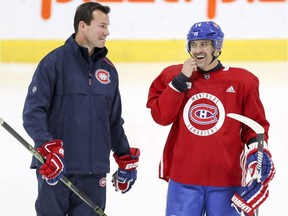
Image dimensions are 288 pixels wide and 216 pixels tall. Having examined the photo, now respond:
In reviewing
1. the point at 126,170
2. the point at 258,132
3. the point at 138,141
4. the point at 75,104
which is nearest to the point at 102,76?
the point at 75,104

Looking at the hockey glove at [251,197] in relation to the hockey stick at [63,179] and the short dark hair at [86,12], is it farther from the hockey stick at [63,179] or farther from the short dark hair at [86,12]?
the short dark hair at [86,12]

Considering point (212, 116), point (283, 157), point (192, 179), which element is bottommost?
point (283, 157)

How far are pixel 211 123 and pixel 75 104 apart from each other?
476 mm

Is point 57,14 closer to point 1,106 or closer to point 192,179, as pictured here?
point 1,106

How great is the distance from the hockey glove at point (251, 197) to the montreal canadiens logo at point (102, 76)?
2.07 feet

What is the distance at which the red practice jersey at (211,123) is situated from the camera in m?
2.56

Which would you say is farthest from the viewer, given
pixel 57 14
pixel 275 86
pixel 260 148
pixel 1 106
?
pixel 57 14

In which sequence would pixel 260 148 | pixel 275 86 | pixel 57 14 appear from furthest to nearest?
pixel 57 14 → pixel 275 86 → pixel 260 148

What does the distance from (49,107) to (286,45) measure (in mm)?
3572

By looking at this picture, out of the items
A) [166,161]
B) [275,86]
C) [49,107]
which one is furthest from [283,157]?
[49,107]

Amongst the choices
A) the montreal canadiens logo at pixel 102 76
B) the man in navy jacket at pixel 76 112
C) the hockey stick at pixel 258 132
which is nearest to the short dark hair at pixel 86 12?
the man in navy jacket at pixel 76 112

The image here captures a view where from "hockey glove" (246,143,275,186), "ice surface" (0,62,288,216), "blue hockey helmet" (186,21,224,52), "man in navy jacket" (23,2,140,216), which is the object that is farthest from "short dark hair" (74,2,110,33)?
"ice surface" (0,62,288,216)

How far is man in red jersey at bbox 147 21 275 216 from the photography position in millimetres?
2559

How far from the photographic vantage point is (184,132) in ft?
8.50
